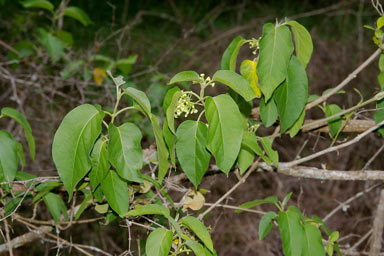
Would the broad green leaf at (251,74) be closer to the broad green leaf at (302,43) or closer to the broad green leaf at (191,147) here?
the broad green leaf at (302,43)

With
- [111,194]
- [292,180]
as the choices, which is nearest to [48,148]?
[292,180]

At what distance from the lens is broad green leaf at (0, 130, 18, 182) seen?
1.27 meters

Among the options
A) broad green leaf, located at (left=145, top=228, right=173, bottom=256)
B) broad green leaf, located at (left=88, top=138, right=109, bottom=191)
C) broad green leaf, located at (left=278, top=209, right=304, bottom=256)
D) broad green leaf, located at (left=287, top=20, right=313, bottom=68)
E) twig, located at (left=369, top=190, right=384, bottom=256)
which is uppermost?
broad green leaf, located at (left=287, top=20, right=313, bottom=68)

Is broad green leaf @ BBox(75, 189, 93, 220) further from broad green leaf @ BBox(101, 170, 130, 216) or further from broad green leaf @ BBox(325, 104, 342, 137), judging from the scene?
broad green leaf @ BBox(325, 104, 342, 137)

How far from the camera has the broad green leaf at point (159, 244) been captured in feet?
3.19

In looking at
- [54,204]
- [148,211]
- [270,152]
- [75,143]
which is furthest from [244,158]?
[54,204]

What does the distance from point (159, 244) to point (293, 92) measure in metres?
0.49

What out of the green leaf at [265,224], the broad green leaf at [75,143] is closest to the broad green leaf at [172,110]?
the broad green leaf at [75,143]

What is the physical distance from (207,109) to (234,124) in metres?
0.07

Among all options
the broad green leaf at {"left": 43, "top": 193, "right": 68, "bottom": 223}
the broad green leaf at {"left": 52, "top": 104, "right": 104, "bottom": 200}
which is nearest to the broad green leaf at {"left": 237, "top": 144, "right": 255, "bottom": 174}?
the broad green leaf at {"left": 52, "top": 104, "right": 104, "bottom": 200}

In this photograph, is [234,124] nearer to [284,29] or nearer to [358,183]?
[284,29]

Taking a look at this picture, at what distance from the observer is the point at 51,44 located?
8.02 ft

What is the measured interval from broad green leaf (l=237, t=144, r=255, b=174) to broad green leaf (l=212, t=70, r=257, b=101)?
0.76ft

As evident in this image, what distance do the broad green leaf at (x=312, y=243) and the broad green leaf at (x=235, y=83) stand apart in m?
0.46
